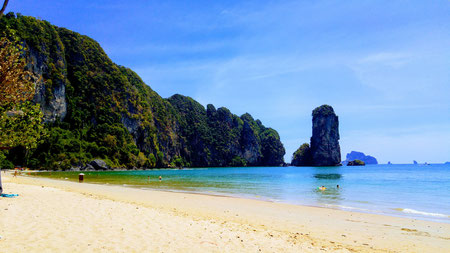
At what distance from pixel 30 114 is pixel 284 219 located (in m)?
15.9

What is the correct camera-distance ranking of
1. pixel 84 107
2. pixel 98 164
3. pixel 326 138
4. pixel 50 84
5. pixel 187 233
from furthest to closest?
pixel 326 138 → pixel 84 107 → pixel 50 84 → pixel 98 164 → pixel 187 233

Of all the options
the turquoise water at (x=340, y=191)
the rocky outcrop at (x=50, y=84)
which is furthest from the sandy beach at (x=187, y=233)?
the rocky outcrop at (x=50, y=84)

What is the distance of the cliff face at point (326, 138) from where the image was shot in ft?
612

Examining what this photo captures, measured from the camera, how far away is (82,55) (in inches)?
4988

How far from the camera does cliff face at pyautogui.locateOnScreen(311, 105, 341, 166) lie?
18650cm

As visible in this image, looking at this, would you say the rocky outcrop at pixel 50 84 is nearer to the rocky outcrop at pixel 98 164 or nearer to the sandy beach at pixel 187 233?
the rocky outcrop at pixel 98 164

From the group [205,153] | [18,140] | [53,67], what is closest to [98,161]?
[53,67]

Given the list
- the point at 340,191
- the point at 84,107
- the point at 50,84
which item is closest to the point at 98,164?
the point at 84,107

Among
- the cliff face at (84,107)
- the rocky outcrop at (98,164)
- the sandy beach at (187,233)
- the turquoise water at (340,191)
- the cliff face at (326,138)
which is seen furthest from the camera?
the cliff face at (326,138)

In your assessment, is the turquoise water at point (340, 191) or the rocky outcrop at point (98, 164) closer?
the turquoise water at point (340, 191)

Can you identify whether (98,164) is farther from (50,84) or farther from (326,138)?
(326,138)

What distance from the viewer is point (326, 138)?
18788 centimetres

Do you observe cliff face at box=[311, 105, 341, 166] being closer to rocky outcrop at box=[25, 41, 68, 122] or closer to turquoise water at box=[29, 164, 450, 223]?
turquoise water at box=[29, 164, 450, 223]

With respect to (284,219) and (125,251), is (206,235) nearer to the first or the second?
(125,251)
